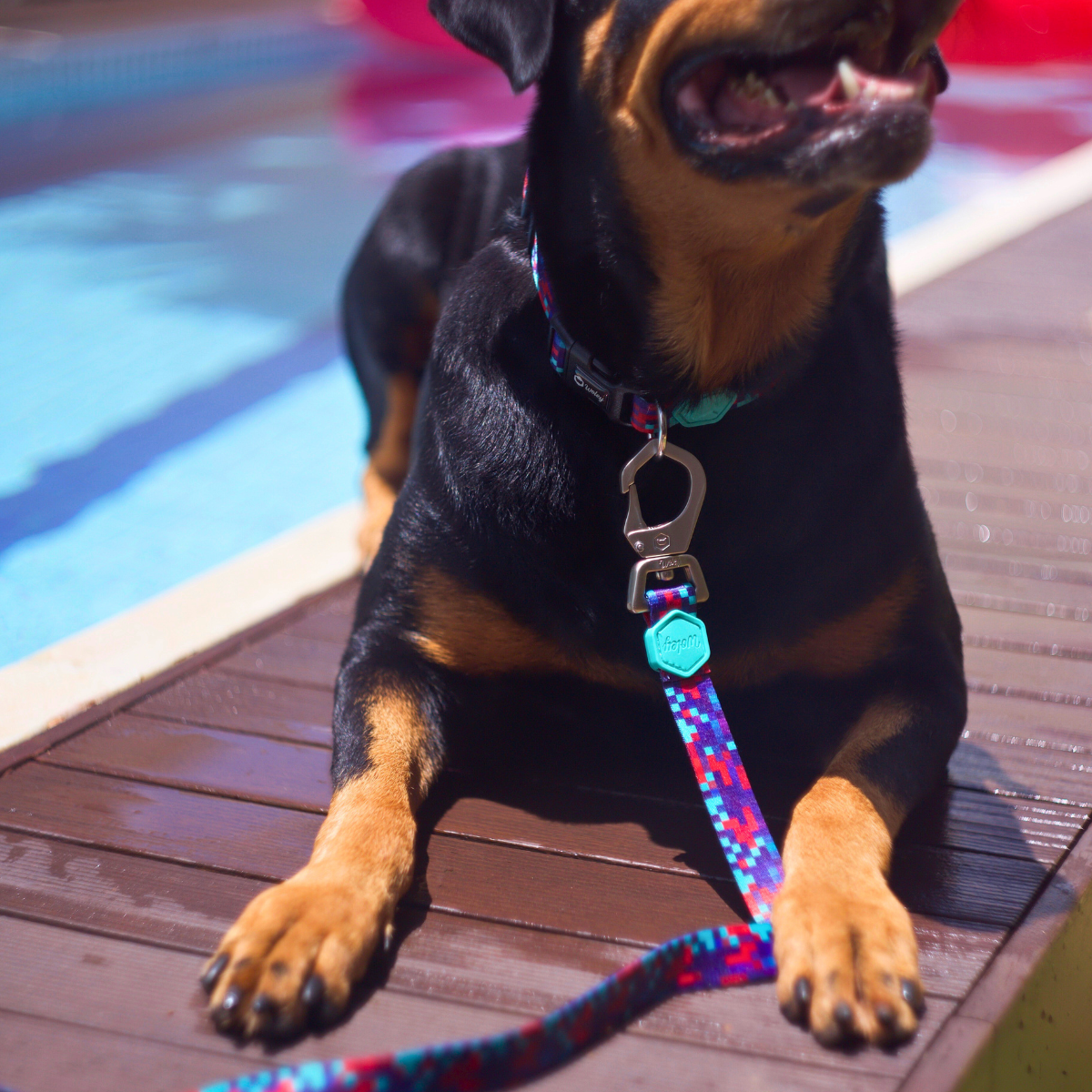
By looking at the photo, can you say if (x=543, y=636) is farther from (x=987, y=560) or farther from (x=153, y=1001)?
(x=987, y=560)

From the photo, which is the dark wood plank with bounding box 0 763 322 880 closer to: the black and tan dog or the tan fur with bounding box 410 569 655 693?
the black and tan dog

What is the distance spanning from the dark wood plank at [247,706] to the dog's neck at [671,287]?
869mm

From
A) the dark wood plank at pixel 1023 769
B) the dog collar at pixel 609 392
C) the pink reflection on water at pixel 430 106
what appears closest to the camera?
the dog collar at pixel 609 392

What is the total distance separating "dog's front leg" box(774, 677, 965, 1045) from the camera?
4.68 feet

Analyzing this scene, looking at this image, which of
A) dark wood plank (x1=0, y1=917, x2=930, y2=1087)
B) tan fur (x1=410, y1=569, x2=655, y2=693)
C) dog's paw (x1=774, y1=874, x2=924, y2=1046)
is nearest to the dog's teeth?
tan fur (x1=410, y1=569, x2=655, y2=693)

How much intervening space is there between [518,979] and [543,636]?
52 cm

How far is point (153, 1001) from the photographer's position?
1.53 meters

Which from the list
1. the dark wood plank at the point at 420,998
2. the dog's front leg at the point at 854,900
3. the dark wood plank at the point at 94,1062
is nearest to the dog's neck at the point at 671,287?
the dog's front leg at the point at 854,900

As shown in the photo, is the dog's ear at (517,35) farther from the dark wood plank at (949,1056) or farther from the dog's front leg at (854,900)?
the dark wood plank at (949,1056)

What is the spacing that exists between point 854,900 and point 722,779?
276 mm

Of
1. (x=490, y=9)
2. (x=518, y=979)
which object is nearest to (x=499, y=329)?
(x=490, y=9)

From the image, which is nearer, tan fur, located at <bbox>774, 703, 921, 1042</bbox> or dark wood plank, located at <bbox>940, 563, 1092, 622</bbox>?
tan fur, located at <bbox>774, 703, 921, 1042</bbox>

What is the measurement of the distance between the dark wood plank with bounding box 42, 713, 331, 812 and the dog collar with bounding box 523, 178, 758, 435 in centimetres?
75

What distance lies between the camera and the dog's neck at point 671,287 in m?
1.83
